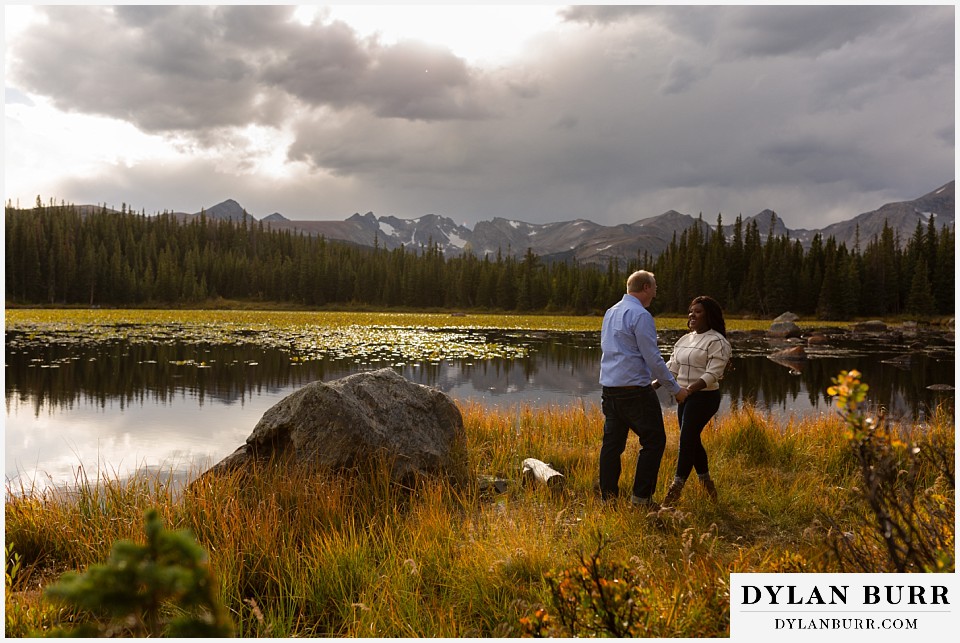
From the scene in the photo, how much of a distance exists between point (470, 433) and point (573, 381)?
402 inches

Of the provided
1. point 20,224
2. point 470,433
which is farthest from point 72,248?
point 470,433

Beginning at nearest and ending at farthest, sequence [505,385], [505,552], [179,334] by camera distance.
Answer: [505,552] < [505,385] < [179,334]

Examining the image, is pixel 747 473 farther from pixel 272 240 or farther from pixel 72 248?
pixel 272 240

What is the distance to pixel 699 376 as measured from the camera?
5.96 meters

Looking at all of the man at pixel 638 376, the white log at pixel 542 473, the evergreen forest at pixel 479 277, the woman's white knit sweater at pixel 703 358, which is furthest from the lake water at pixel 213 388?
the evergreen forest at pixel 479 277

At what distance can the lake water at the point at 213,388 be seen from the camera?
385 inches

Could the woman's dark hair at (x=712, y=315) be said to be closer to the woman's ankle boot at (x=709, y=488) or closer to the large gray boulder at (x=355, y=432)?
the woman's ankle boot at (x=709, y=488)

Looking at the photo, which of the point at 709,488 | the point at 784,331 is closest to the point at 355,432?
the point at 709,488

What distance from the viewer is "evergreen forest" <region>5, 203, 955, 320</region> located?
72625 millimetres

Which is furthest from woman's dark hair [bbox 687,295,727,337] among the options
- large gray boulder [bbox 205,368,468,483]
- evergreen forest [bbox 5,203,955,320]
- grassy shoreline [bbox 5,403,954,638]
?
evergreen forest [bbox 5,203,955,320]

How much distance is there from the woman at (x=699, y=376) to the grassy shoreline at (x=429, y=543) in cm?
38

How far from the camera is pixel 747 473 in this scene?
7590mm

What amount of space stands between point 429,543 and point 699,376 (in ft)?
10.7

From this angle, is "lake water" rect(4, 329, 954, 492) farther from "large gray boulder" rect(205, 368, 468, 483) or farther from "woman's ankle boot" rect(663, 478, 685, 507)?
"woman's ankle boot" rect(663, 478, 685, 507)
